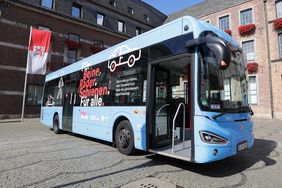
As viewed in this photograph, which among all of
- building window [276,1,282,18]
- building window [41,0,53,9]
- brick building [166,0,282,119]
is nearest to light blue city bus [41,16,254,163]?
brick building [166,0,282,119]

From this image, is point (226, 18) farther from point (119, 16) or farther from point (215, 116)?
point (215, 116)

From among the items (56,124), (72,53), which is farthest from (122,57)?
(72,53)

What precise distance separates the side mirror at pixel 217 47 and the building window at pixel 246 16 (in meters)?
19.7

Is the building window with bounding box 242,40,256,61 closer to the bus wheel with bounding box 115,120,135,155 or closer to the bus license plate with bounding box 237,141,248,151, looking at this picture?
the bus license plate with bounding box 237,141,248,151

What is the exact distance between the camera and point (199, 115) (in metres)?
3.94

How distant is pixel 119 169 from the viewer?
4664 mm

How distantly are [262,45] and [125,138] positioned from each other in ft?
59.9

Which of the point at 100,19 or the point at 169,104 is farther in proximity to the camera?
the point at 100,19

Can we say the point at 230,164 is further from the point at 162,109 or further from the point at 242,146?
the point at 162,109

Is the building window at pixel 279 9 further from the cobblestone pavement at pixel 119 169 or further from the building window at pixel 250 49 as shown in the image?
the cobblestone pavement at pixel 119 169

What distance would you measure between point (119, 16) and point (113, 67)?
22932 millimetres

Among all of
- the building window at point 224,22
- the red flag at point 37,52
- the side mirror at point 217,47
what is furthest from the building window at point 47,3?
the side mirror at point 217,47

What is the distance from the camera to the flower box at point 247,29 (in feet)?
64.3

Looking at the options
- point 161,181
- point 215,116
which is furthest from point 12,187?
point 215,116
